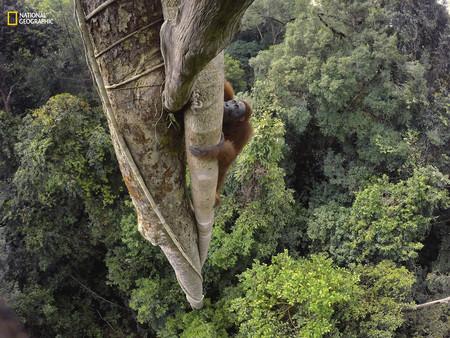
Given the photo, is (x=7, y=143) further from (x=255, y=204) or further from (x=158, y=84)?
(x=158, y=84)

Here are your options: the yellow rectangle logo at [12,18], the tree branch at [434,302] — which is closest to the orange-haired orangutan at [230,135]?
the tree branch at [434,302]

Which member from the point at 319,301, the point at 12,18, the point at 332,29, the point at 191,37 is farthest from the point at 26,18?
the point at 191,37

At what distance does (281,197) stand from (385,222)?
1.35 meters

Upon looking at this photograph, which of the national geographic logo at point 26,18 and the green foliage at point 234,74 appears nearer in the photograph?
the national geographic logo at point 26,18

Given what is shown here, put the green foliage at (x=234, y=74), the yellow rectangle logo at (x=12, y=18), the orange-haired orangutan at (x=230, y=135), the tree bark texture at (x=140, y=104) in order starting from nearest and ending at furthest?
the tree bark texture at (x=140, y=104) → the orange-haired orangutan at (x=230, y=135) → the yellow rectangle logo at (x=12, y=18) → the green foliage at (x=234, y=74)

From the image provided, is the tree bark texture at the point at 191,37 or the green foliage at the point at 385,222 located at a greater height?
the tree bark texture at the point at 191,37

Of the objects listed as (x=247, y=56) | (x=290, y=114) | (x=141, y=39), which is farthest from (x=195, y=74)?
(x=247, y=56)

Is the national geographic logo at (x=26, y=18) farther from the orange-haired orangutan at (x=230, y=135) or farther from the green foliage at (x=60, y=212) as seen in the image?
the orange-haired orangutan at (x=230, y=135)

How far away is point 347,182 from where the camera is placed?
233 inches

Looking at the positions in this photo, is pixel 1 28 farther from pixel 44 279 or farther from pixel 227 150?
pixel 227 150

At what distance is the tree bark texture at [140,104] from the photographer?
37.3 inches

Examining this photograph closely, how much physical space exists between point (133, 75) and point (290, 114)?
16.5ft

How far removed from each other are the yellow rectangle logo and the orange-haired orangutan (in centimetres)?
583

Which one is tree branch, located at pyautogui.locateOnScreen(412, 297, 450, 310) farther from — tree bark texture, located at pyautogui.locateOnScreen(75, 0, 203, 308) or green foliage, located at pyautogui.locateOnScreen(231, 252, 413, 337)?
tree bark texture, located at pyautogui.locateOnScreen(75, 0, 203, 308)
